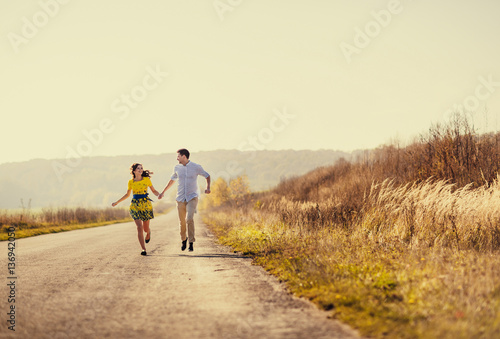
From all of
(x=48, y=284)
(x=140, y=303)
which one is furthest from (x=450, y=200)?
(x=48, y=284)

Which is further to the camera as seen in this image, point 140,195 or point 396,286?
point 140,195

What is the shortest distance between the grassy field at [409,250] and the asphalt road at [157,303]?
47cm

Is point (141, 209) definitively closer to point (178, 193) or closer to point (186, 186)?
point (178, 193)

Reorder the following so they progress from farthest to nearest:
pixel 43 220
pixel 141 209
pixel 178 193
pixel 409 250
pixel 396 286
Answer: pixel 43 220 → pixel 178 193 → pixel 141 209 → pixel 409 250 → pixel 396 286

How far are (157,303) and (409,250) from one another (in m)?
4.59

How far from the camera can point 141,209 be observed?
11.0m

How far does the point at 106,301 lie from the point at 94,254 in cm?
618

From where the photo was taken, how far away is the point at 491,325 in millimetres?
3988

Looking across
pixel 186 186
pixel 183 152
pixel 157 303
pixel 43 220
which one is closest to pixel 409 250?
pixel 157 303

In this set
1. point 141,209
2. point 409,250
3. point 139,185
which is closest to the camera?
point 409,250

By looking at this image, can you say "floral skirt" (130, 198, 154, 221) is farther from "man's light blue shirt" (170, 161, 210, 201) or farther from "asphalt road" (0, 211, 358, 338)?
"asphalt road" (0, 211, 358, 338)

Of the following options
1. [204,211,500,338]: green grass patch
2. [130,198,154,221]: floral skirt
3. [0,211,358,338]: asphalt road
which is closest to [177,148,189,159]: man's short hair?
[130,198,154,221]: floral skirt

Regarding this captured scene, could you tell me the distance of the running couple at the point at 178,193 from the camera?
36.2 feet

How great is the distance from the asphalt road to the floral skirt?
5.30 feet
